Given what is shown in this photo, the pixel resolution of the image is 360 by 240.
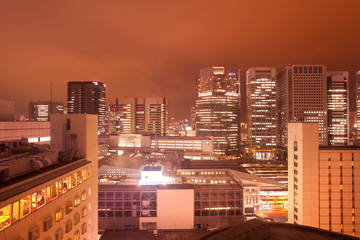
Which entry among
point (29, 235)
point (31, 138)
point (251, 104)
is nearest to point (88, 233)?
point (29, 235)

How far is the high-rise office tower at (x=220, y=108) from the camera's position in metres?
116

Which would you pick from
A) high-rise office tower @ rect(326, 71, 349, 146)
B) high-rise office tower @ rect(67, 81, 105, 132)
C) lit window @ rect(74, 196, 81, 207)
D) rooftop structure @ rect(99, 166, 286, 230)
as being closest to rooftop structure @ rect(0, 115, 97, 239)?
lit window @ rect(74, 196, 81, 207)

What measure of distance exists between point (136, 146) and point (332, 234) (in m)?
102

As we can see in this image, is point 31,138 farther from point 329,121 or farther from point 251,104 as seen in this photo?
point 329,121

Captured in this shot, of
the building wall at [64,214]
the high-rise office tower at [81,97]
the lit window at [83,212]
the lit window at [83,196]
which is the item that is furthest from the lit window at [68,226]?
the high-rise office tower at [81,97]

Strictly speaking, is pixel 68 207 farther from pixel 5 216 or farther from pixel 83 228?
pixel 5 216

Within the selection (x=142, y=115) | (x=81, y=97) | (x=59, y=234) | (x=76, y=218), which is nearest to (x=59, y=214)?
(x=59, y=234)

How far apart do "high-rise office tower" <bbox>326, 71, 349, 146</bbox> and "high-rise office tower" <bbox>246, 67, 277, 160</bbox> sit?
31.6 metres

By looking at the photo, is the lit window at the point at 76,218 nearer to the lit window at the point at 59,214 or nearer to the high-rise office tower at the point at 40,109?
the lit window at the point at 59,214

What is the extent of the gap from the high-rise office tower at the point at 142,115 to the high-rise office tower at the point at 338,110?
9275 centimetres

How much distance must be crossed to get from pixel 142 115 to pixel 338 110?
11062 cm

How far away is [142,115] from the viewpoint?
138m

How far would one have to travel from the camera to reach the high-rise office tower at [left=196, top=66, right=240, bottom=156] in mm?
115500

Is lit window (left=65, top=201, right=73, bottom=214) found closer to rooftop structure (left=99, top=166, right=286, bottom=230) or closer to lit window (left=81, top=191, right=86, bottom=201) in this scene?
lit window (left=81, top=191, right=86, bottom=201)
